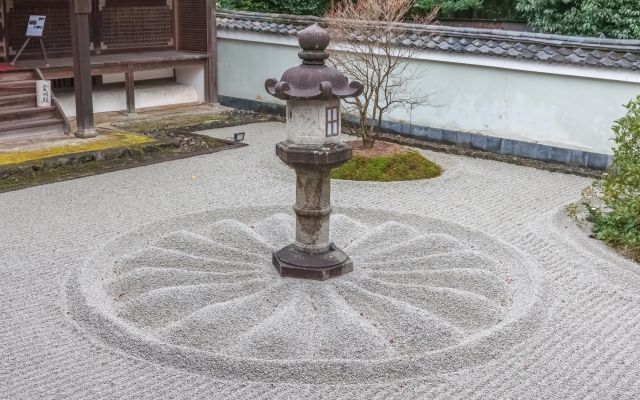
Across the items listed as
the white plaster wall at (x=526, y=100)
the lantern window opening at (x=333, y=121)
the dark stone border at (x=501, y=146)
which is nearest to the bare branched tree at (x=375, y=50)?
the white plaster wall at (x=526, y=100)

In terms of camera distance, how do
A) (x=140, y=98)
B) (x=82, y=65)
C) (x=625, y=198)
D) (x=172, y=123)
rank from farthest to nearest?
(x=140, y=98) < (x=172, y=123) < (x=82, y=65) < (x=625, y=198)

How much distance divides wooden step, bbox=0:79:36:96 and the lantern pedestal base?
818cm

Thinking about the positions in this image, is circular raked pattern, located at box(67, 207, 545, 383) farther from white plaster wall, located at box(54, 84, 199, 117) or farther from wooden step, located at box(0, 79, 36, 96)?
white plaster wall, located at box(54, 84, 199, 117)

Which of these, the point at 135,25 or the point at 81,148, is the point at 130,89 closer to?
the point at 135,25

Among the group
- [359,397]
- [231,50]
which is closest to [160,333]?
[359,397]

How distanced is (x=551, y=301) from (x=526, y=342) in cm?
97

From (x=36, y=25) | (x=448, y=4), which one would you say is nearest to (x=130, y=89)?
(x=36, y=25)

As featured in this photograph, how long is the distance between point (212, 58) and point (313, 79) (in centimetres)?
1058

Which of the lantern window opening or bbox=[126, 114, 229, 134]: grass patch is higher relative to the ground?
the lantern window opening

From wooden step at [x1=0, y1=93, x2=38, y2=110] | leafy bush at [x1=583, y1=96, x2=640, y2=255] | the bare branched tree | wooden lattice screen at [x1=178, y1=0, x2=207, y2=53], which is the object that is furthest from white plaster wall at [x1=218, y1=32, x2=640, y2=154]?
wooden step at [x1=0, y1=93, x2=38, y2=110]

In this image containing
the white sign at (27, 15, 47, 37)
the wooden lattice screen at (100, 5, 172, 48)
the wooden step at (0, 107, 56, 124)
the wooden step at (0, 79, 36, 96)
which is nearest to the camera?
the wooden step at (0, 107, 56, 124)

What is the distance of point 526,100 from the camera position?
41.9 ft

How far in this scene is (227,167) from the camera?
463 inches

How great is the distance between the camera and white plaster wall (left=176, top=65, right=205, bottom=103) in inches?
675
